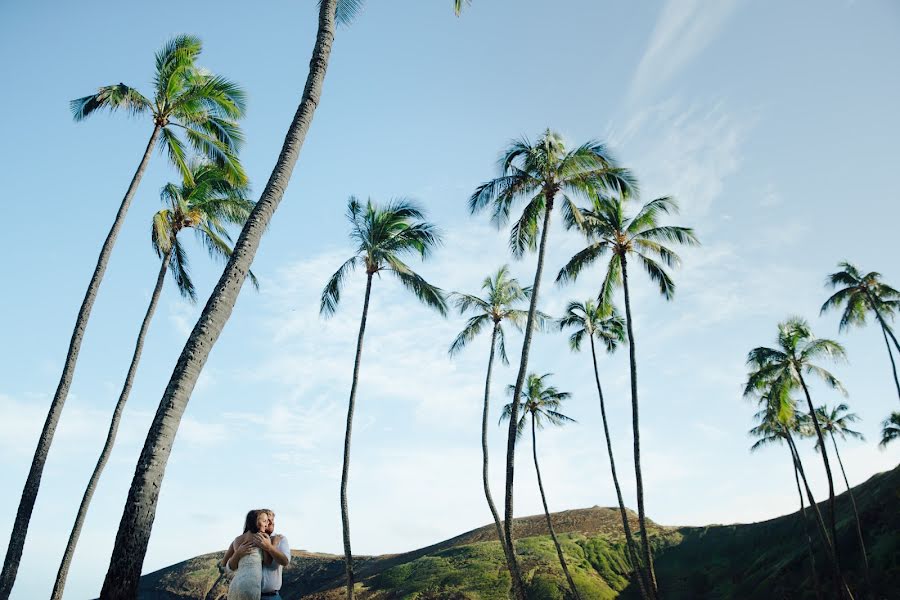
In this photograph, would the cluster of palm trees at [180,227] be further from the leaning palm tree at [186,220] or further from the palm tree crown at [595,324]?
the palm tree crown at [595,324]

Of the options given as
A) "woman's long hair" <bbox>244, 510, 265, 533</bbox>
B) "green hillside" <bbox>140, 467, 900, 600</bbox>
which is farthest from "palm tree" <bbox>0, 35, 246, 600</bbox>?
"green hillside" <bbox>140, 467, 900, 600</bbox>

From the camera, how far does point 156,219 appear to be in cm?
2194

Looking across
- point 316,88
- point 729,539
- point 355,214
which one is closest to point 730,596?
point 729,539

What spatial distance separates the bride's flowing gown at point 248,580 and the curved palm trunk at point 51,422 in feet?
40.4

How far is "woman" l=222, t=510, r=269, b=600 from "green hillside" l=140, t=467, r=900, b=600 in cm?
3699

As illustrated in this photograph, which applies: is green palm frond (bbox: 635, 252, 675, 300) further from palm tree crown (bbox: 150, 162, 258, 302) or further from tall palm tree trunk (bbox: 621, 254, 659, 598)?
palm tree crown (bbox: 150, 162, 258, 302)

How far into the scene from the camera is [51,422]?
48.4 ft

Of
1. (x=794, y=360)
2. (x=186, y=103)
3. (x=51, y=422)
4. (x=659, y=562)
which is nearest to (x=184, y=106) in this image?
(x=186, y=103)

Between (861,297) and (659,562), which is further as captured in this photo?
(659,562)

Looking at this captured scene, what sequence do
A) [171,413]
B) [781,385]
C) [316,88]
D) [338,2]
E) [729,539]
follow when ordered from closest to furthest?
1. [171,413]
2. [316,88]
3. [338,2]
4. [781,385]
5. [729,539]

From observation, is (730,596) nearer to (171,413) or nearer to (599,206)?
(599,206)

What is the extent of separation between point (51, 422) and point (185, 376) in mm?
10028

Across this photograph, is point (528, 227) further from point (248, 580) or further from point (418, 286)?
point (248, 580)

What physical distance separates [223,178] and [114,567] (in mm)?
18720
